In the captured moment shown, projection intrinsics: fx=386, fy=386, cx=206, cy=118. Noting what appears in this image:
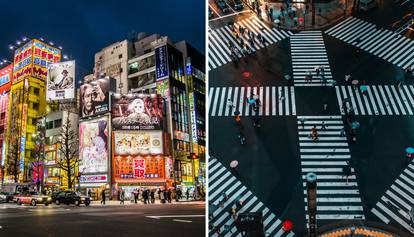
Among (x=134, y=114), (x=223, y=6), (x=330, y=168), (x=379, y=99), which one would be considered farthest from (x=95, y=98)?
(x=330, y=168)

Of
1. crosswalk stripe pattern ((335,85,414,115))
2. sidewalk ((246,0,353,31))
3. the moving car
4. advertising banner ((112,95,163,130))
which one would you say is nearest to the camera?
crosswalk stripe pattern ((335,85,414,115))

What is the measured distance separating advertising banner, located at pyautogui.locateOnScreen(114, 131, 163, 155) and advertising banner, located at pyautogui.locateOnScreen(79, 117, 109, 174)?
1109mm

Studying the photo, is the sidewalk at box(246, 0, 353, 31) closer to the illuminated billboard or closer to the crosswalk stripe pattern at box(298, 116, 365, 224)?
the crosswalk stripe pattern at box(298, 116, 365, 224)

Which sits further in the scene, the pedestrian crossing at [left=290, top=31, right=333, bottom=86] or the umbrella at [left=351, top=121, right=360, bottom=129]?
the pedestrian crossing at [left=290, top=31, right=333, bottom=86]

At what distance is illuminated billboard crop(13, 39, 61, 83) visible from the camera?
4338 centimetres

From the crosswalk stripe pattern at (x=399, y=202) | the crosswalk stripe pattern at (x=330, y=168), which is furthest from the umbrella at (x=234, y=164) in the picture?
the crosswalk stripe pattern at (x=399, y=202)

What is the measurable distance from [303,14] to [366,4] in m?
2.15

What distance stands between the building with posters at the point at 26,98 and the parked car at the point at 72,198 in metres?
22.0

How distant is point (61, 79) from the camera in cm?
2788

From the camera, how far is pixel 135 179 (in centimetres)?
2833

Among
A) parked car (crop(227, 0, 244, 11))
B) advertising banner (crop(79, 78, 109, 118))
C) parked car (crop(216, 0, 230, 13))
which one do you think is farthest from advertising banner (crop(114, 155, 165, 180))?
parked car (crop(216, 0, 230, 13))

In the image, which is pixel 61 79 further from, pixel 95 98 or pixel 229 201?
pixel 229 201

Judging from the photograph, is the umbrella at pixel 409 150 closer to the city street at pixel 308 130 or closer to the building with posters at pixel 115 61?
the city street at pixel 308 130

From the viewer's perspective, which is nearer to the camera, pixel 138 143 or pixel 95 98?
pixel 138 143
